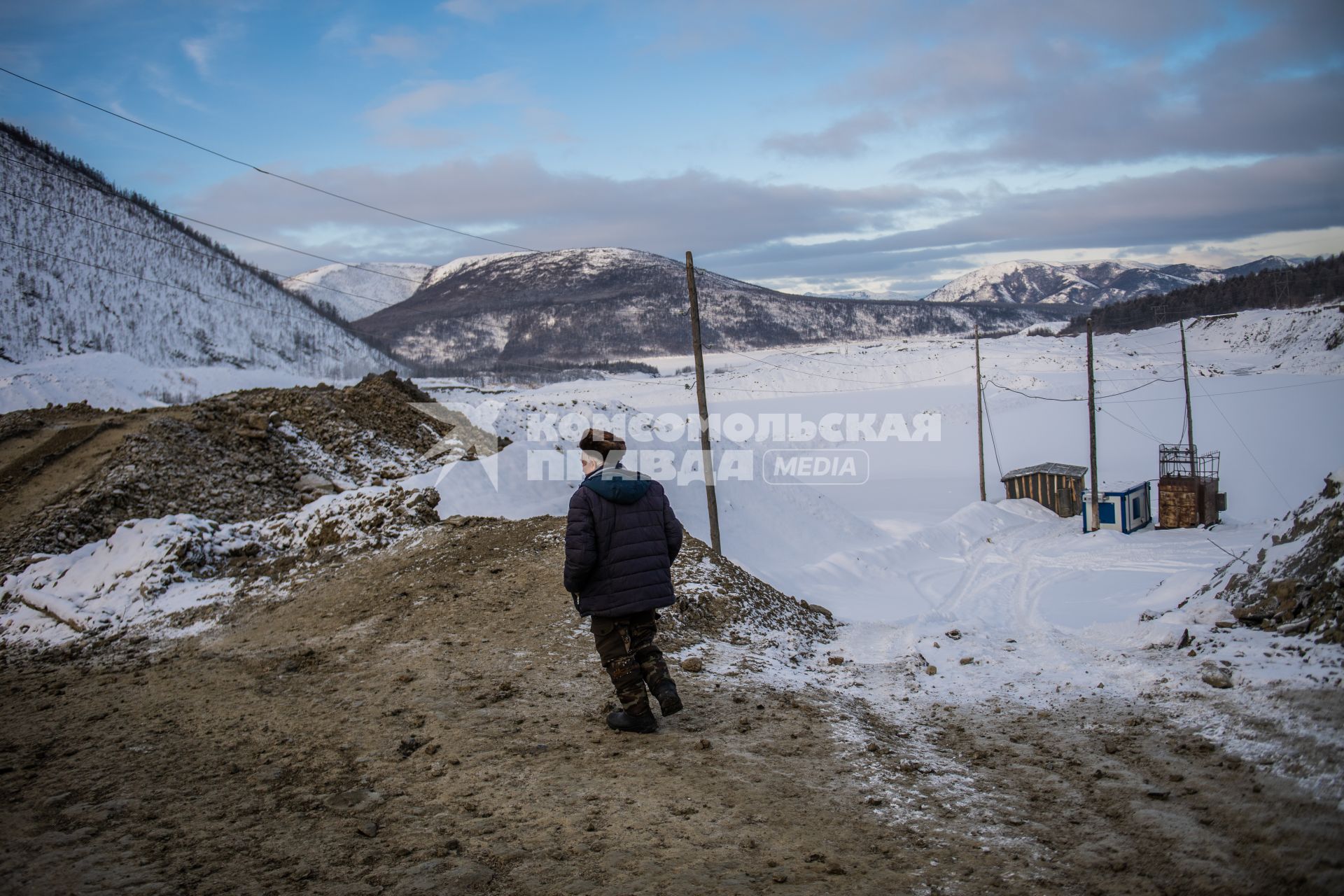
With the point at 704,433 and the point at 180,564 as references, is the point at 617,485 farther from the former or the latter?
the point at 704,433

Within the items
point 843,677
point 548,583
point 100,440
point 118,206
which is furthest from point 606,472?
point 118,206

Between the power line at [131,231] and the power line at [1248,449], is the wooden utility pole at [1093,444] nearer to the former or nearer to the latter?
the power line at [1248,449]

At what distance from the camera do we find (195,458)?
14906mm

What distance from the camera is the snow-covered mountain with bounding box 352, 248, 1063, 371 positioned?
14238 cm

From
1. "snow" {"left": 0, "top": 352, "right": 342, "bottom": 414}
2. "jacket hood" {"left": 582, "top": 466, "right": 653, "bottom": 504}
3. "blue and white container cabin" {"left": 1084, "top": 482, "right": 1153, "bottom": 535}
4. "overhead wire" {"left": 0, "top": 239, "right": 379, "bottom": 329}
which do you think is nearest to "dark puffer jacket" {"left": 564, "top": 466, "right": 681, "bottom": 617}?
"jacket hood" {"left": 582, "top": 466, "right": 653, "bottom": 504}

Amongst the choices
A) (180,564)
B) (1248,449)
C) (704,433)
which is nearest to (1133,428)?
(1248,449)

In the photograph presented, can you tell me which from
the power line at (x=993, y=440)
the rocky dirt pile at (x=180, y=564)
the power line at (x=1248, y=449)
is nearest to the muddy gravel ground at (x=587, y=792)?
the rocky dirt pile at (x=180, y=564)

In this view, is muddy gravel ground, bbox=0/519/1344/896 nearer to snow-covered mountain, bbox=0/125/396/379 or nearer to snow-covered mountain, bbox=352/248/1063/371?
snow-covered mountain, bbox=0/125/396/379

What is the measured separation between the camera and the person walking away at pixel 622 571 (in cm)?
502

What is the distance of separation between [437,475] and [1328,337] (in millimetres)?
77450

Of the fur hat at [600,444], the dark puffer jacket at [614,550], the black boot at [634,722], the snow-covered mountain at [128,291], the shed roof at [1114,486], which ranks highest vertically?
the snow-covered mountain at [128,291]

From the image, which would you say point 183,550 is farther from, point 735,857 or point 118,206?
point 118,206

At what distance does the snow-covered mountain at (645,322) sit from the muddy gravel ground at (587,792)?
125 metres

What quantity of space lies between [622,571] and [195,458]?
13.7 meters
